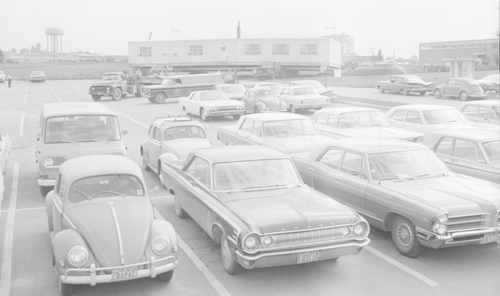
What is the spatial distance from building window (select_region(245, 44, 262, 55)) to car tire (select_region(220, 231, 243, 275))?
60.8m

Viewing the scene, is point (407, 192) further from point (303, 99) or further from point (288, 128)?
point (303, 99)

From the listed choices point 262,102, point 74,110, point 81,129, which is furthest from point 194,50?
point 81,129

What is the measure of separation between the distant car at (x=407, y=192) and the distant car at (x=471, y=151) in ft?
4.63

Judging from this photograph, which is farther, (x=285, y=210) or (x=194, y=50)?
(x=194, y=50)

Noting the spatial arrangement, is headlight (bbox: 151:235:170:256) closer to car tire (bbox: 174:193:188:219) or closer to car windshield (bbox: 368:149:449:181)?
car tire (bbox: 174:193:188:219)

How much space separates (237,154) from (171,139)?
15.7 ft

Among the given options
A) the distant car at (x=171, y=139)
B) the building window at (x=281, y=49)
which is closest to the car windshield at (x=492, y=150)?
the distant car at (x=171, y=139)

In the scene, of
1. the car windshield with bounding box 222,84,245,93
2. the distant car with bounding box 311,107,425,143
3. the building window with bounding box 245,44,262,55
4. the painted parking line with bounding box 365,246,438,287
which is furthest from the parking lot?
the building window with bounding box 245,44,262,55

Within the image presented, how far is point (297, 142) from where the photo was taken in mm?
12203

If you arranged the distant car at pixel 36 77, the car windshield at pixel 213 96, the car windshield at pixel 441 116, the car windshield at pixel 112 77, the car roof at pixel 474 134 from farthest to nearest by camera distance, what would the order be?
the distant car at pixel 36 77, the car windshield at pixel 112 77, the car windshield at pixel 213 96, the car windshield at pixel 441 116, the car roof at pixel 474 134

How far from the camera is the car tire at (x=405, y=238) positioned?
712cm

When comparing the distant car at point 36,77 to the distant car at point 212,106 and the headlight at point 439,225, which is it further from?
the headlight at point 439,225

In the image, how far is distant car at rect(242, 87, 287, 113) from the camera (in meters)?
24.2

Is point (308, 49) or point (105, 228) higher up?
point (308, 49)
